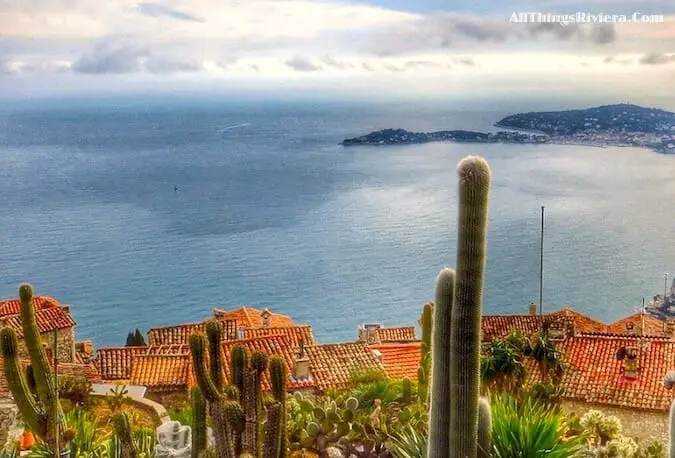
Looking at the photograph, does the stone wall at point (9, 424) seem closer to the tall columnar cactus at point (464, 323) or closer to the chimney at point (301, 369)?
the chimney at point (301, 369)

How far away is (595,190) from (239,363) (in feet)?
132

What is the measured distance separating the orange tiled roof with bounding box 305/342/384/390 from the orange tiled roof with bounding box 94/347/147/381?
2801 mm

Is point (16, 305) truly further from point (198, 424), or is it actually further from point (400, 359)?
point (198, 424)

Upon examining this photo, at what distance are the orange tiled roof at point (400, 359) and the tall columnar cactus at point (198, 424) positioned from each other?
6.86 m

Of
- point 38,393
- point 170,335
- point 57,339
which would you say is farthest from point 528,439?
point 170,335

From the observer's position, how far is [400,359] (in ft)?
40.2

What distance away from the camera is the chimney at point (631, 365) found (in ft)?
35.1

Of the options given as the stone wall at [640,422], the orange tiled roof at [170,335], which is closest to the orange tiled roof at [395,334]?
the orange tiled roof at [170,335]

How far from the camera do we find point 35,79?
47.8 m

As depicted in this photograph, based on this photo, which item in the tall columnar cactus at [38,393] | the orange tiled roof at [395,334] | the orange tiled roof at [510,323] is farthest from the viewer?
the orange tiled roof at [395,334]

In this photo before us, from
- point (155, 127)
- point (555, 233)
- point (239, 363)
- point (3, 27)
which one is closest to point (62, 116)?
point (155, 127)

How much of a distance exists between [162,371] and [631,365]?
19.2ft

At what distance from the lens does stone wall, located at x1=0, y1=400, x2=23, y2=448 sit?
7.00 meters

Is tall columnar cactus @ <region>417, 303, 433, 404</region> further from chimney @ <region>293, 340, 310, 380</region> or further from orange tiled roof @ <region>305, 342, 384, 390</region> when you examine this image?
chimney @ <region>293, 340, 310, 380</region>
